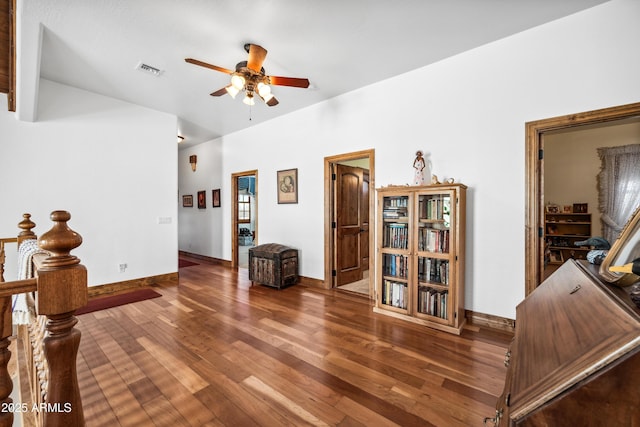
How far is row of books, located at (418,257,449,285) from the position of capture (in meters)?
2.81

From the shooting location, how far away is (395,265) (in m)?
3.18

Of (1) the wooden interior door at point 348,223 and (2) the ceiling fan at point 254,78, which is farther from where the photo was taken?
(1) the wooden interior door at point 348,223

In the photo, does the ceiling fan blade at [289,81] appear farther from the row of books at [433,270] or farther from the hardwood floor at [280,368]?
the hardwood floor at [280,368]

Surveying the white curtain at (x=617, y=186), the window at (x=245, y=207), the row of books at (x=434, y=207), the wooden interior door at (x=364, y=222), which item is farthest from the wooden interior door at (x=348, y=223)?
the window at (x=245, y=207)

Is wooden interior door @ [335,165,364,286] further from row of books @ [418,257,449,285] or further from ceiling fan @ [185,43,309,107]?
ceiling fan @ [185,43,309,107]

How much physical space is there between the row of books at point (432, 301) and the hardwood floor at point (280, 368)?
0.21m

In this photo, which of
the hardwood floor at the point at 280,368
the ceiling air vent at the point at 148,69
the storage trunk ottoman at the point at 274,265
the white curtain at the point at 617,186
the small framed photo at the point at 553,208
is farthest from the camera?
the small framed photo at the point at 553,208

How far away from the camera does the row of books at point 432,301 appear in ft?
9.17

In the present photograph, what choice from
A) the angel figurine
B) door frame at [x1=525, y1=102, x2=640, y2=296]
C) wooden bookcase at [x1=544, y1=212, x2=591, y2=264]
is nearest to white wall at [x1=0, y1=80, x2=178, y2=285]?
the angel figurine

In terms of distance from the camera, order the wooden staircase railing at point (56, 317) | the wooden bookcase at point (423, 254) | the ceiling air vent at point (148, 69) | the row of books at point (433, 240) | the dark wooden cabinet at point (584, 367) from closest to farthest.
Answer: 1. the dark wooden cabinet at point (584, 367)
2. the wooden staircase railing at point (56, 317)
3. the wooden bookcase at point (423, 254)
4. the row of books at point (433, 240)
5. the ceiling air vent at point (148, 69)

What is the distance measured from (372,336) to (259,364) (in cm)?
113

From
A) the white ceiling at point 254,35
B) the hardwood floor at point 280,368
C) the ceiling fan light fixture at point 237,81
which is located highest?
the white ceiling at point 254,35

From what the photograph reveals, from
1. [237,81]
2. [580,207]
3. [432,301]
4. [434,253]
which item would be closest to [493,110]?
[434,253]

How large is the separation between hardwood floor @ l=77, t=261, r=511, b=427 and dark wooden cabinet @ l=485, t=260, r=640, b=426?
1012mm
